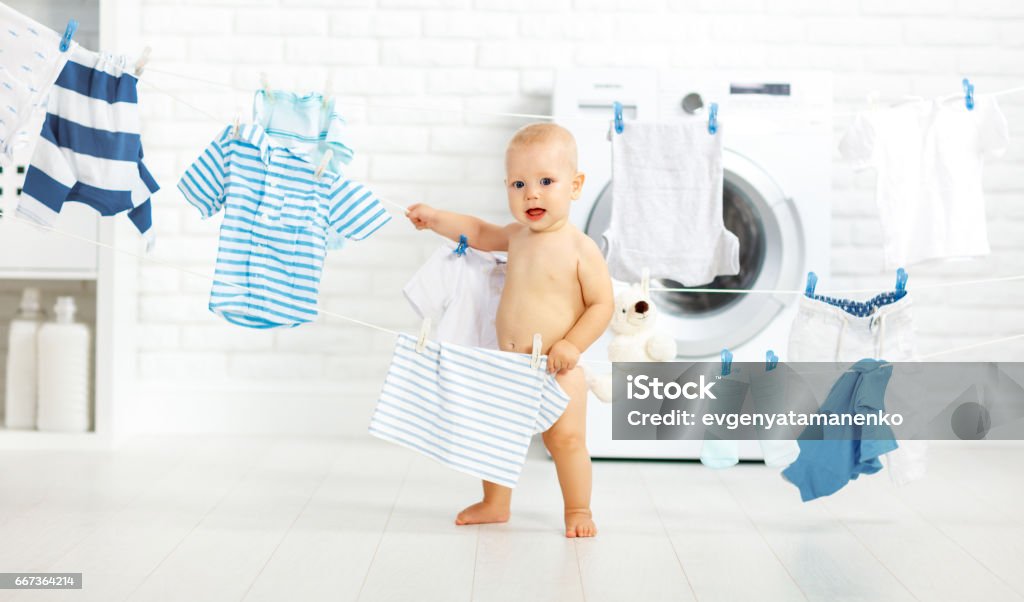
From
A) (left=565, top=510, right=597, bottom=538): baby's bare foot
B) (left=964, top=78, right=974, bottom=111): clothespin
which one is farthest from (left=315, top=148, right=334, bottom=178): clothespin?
(left=964, top=78, right=974, bottom=111): clothespin

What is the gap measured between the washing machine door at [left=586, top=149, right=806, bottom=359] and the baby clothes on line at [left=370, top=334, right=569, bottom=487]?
32.6 inches

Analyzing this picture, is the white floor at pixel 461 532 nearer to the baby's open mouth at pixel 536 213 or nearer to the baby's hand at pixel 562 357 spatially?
the baby's hand at pixel 562 357

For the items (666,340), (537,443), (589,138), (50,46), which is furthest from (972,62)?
(50,46)

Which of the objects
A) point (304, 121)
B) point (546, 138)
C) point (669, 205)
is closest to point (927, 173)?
point (669, 205)

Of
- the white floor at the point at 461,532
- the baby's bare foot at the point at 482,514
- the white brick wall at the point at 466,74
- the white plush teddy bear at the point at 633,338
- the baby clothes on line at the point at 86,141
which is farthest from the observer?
the white brick wall at the point at 466,74

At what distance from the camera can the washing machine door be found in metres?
2.73

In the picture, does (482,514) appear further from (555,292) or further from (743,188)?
(743,188)

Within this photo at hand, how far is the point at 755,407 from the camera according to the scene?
7.30ft

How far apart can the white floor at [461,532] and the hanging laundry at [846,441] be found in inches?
4.6

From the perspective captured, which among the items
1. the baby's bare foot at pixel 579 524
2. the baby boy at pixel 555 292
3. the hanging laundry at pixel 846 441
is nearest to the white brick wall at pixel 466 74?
the baby boy at pixel 555 292

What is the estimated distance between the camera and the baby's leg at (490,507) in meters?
2.16

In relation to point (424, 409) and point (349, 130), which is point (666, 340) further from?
point (349, 130)

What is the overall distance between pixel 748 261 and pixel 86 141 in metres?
1.65

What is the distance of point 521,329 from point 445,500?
1.58ft
